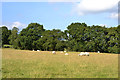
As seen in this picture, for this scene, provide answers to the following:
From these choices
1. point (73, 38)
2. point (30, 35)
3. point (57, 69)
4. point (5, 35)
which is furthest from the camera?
point (5, 35)

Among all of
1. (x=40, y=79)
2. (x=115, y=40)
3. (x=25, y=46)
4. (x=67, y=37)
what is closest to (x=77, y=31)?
(x=67, y=37)

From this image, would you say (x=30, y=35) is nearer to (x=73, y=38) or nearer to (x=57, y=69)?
(x=73, y=38)

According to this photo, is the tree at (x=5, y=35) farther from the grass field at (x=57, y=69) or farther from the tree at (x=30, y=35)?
the grass field at (x=57, y=69)

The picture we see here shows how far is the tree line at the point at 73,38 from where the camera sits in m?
57.1

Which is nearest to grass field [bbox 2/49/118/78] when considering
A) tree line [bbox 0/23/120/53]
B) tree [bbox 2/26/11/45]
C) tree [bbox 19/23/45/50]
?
tree line [bbox 0/23/120/53]

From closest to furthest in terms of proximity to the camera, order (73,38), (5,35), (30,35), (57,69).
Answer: (57,69)
(73,38)
(30,35)
(5,35)

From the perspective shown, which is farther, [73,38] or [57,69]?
[73,38]

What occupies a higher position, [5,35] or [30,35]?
[5,35]

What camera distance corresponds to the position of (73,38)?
6519 centimetres

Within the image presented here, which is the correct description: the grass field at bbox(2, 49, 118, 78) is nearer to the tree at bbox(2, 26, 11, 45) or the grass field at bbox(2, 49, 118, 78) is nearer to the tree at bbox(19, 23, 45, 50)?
the tree at bbox(19, 23, 45, 50)

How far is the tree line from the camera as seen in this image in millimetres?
57062

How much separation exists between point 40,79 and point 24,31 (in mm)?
64992

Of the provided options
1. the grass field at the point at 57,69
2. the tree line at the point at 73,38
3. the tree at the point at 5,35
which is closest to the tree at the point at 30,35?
the tree line at the point at 73,38

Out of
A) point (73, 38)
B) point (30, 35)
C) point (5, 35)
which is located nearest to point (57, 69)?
point (73, 38)
